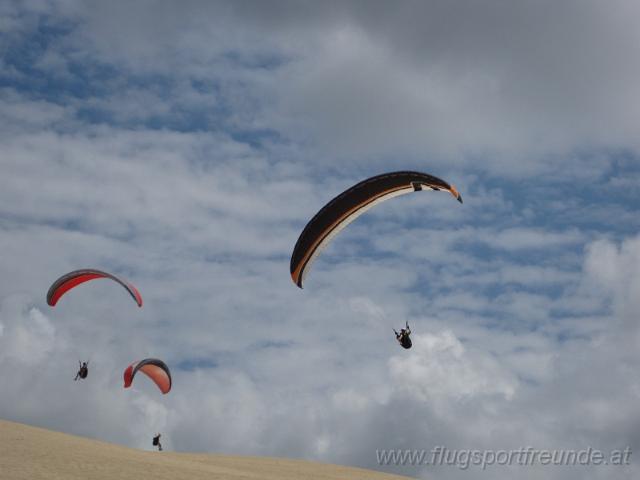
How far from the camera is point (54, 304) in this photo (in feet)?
104

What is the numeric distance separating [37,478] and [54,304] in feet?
46.6

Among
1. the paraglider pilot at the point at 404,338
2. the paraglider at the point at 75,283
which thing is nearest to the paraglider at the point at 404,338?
the paraglider pilot at the point at 404,338

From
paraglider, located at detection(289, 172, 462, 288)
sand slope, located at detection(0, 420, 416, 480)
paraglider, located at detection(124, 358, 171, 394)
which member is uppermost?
paraglider, located at detection(124, 358, 171, 394)

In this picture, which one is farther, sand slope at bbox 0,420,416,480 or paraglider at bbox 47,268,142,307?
paraglider at bbox 47,268,142,307

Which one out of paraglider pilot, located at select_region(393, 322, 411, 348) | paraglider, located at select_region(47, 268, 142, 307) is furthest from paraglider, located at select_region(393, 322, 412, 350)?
paraglider, located at select_region(47, 268, 142, 307)

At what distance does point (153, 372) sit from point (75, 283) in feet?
23.1

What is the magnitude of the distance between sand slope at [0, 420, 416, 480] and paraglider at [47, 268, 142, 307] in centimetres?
584

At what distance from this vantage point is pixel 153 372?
36.8 metres

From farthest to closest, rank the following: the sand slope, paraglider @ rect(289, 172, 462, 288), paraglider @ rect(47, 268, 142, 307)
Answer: paraglider @ rect(47, 268, 142, 307) < paraglider @ rect(289, 172, 462, 288) < the sand slope

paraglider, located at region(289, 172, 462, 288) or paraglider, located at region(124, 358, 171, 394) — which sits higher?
paraglider, located at region(124, 358, 171, 394)

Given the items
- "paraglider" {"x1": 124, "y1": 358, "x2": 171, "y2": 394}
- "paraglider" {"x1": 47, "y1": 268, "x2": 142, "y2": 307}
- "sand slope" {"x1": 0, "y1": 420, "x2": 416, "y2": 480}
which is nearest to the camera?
"sand slope" {"x1": 0, "y1": 420, "x2": 416, "y2": 480}

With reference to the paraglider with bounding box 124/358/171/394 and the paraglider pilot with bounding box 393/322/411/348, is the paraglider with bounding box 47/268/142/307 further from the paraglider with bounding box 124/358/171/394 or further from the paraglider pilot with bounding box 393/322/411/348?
the paraglider pilot with bounding box 393/322/411/348

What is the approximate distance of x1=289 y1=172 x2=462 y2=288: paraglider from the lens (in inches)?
816

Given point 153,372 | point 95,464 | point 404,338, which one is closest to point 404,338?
point 404,338
